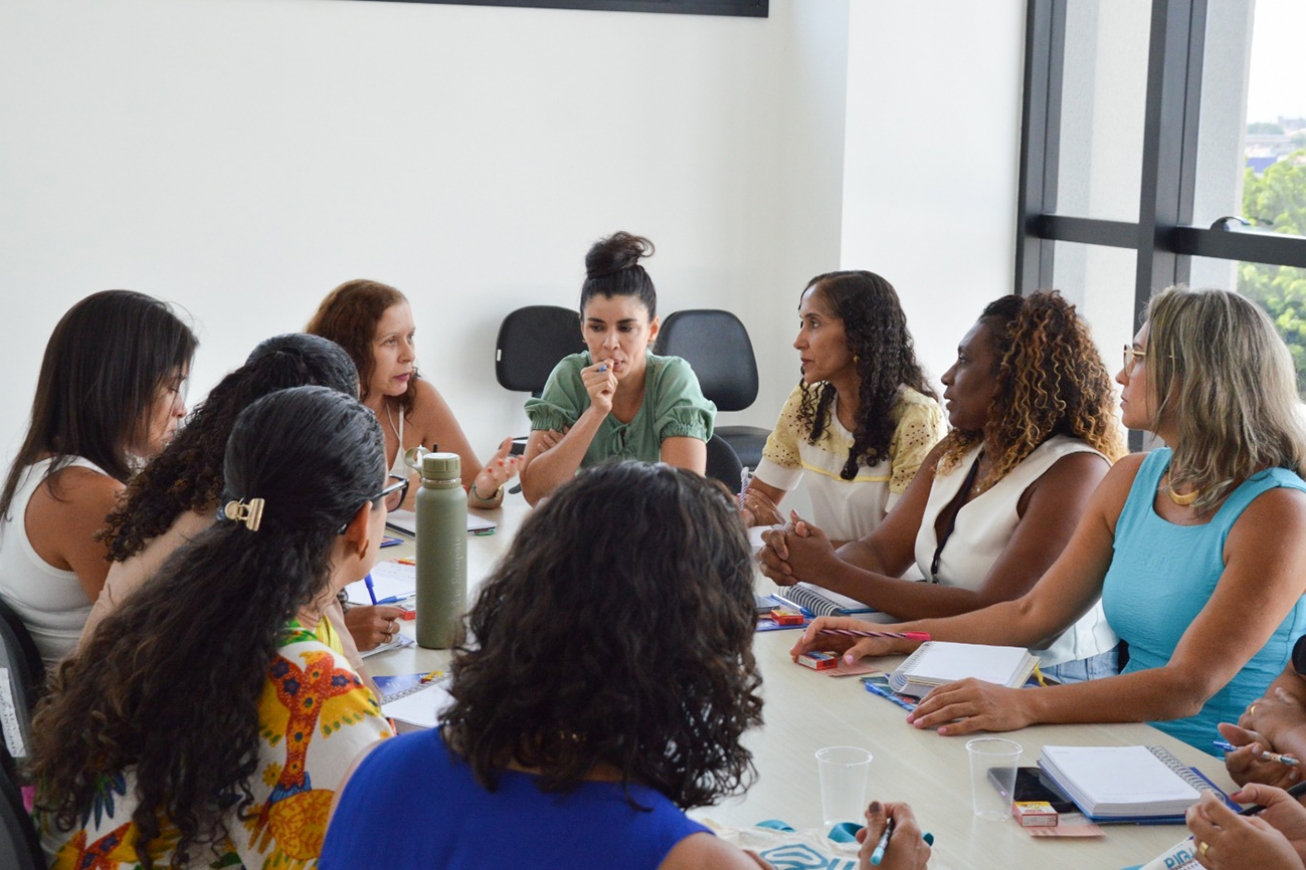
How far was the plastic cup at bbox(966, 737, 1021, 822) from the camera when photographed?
1.53 m

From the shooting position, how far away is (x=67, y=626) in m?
2.07

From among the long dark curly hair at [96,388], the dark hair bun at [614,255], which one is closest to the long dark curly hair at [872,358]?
the dark hair bun at [614,255]

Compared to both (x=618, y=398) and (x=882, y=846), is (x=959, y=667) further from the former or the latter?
(x=618, y=398)

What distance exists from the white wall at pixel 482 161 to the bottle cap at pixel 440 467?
2626 mm

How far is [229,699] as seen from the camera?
49.9 inches

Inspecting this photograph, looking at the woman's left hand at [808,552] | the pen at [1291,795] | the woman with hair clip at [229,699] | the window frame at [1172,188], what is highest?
the window frame at [1172,188]

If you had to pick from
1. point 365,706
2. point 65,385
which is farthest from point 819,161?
point 365,706

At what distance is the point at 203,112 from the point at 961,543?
3060 millimetres

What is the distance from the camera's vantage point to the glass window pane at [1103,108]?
4203mm

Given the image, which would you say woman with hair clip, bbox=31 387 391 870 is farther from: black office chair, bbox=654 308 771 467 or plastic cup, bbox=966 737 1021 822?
black office chair, bbox=654 308 771 467

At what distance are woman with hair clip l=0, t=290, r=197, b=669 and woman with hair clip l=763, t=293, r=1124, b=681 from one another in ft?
3.82

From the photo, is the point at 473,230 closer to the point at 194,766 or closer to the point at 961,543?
the point at 961,543

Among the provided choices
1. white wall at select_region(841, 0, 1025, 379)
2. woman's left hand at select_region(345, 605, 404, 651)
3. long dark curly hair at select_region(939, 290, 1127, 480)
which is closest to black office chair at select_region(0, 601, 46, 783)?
woman's left hand at select_region(345, 605, 404, 651)

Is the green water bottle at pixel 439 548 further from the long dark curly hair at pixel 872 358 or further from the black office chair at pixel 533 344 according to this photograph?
the black office chair at pixel 533 344
